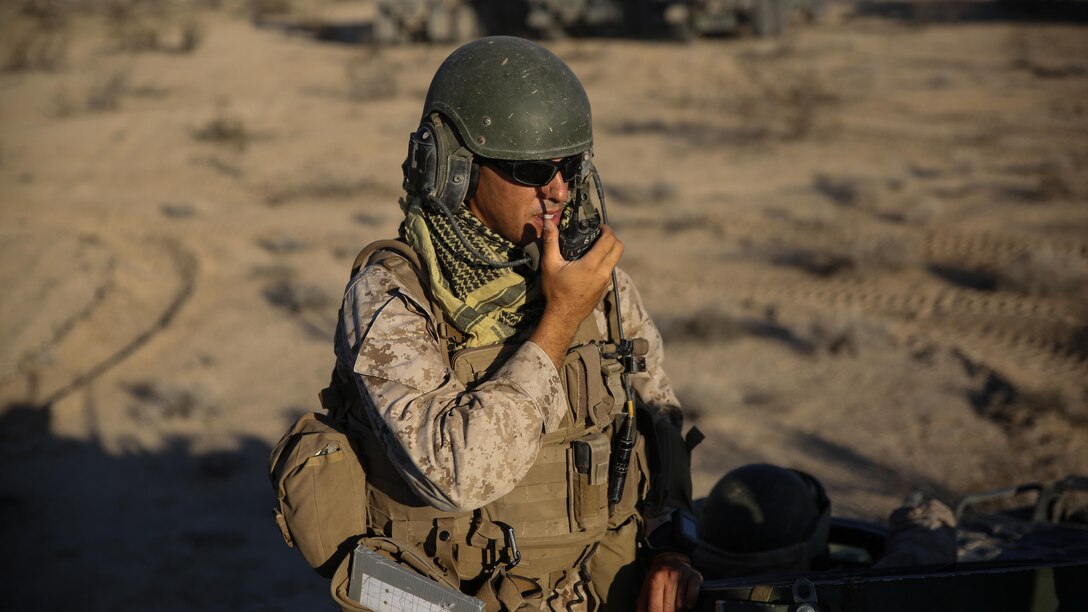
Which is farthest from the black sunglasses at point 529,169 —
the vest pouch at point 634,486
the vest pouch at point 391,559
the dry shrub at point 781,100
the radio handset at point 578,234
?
the dry shrub at point 781,100

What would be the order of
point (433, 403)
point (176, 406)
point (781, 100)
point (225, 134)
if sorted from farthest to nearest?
point (781, 100)
point (225, 134)
point (176, 406)
point (433, 403)

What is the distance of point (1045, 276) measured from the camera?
27.5 feet

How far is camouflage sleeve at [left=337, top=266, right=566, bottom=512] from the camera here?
2420 millimetres

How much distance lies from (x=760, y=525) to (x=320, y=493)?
1.61 metres

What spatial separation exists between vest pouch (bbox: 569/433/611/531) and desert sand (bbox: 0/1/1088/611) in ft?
10.2

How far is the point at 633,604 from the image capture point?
3.08m

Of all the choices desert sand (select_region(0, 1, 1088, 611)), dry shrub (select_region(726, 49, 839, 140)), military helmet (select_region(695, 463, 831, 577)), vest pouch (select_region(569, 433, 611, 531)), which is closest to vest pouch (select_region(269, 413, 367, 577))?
vest pouch (select_region(569, 433, 611, 531))

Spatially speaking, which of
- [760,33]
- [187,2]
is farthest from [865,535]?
[187,2]

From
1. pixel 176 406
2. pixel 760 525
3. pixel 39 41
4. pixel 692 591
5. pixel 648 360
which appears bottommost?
pixel 39 41

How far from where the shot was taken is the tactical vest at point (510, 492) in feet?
9.10

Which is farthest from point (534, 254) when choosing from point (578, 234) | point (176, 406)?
point (176, 406)

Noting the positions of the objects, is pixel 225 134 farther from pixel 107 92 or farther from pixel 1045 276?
pixel 1045 276

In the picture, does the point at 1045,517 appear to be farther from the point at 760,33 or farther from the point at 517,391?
the point at 760,33

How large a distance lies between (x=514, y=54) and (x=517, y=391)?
1.03 meters
